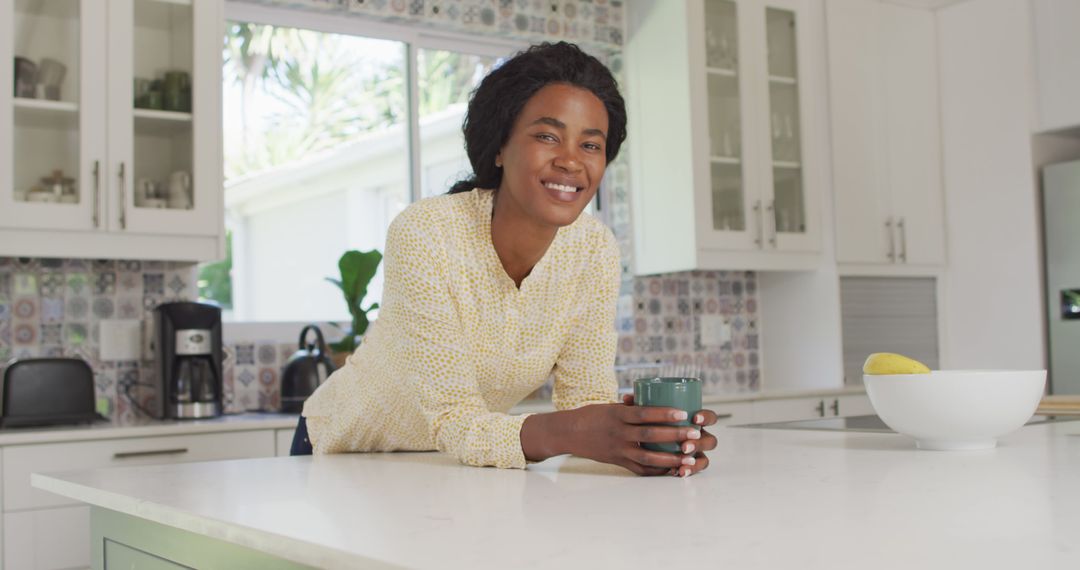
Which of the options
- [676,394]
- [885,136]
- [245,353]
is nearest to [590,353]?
[676,394]

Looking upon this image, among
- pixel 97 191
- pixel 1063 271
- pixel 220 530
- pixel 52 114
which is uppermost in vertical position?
pixel 52 114

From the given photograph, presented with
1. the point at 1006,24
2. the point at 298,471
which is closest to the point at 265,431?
the point at 298,471

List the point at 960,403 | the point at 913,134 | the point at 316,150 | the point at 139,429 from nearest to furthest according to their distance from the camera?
the point at 960,403 < the point at 139,429 < the point at 316,150 < the point at 913,134

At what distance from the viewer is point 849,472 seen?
116cm

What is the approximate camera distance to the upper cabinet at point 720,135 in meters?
3.97

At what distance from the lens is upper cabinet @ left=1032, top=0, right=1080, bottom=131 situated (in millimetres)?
3986

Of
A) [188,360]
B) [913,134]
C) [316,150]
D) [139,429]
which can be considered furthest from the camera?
[913,134]

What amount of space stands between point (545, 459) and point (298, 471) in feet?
1.04

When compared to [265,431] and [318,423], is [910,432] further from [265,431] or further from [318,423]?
[265,431]

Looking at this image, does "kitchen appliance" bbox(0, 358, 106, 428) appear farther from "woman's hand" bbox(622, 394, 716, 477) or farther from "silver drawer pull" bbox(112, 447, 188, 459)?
"woman's hand" bbox(622, 394, 716, 477)

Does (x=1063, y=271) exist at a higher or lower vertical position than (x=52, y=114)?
lower

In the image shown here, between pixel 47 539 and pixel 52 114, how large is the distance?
1130mm

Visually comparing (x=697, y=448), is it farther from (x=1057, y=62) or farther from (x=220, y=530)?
(x=1057, y=62)

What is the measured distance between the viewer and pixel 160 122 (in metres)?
3.04
